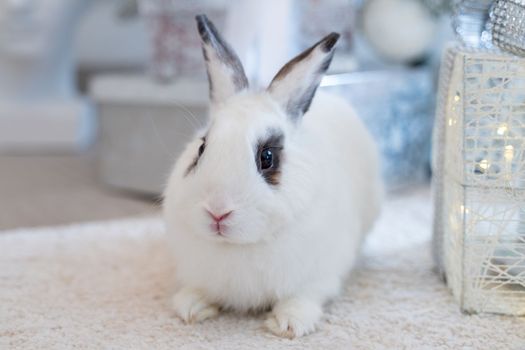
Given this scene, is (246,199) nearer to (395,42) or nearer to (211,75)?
(211,75)

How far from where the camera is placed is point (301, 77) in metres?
1.25

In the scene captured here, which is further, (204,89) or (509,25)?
(204,89)

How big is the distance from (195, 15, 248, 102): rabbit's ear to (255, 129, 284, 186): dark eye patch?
148 millimetres

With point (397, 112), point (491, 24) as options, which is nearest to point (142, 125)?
point (397, 112)

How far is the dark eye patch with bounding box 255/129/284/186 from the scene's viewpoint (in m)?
1.19

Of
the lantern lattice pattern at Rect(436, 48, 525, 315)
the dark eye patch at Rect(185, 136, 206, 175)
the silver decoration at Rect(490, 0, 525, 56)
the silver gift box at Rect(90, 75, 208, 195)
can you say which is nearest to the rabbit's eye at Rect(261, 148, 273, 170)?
the dark eye patch at Rect(185, 136, 206, 175)

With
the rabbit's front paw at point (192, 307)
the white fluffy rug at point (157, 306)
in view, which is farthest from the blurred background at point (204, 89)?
the rabbit's front paw at point (192, 307)

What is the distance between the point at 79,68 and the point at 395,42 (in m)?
2.44

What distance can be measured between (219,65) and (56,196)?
127cm

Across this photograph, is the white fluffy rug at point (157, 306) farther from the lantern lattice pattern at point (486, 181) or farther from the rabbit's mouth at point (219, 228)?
the rabbit's mouth at point (219, 228)

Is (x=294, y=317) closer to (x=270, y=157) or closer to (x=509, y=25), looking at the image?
(x=270, y=157)

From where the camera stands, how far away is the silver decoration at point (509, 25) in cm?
123

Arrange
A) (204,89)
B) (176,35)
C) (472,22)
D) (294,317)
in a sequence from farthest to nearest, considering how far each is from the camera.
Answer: (176,35), (204,89), (472,22), (294,317)

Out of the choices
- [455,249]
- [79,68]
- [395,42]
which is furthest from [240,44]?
[79,68]
